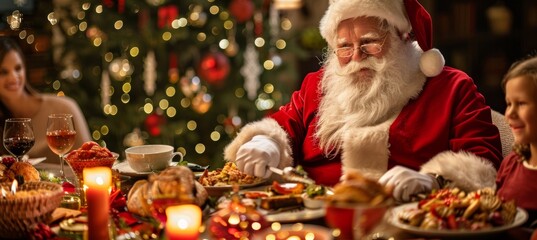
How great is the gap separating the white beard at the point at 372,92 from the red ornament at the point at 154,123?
2396 mm

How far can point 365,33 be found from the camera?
269cm

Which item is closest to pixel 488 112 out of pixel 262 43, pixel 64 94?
pixel 262 43

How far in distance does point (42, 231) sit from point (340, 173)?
124 centimetres

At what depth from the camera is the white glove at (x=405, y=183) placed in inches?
78.0

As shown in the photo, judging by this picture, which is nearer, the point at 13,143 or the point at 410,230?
the point at 410,230

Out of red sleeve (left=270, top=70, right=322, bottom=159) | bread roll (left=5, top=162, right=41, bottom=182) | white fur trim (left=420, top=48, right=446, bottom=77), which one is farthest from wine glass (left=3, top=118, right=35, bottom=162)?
white fur trim (left=420, top=48, right=446, bottom=77)

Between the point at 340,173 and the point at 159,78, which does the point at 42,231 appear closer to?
the point at 340,173

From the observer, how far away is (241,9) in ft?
16.3

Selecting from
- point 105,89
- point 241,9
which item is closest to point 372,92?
point 241,9

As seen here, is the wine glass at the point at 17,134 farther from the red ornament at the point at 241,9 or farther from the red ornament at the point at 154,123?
the red ornament at the point at 241,9

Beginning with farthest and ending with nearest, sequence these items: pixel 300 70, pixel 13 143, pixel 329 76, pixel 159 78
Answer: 1. pixel 300 70
2. pixel 159 78
3. pixel 329 76
4. pixel 13 143

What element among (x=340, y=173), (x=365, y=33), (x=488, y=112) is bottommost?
(x=340, y=173)

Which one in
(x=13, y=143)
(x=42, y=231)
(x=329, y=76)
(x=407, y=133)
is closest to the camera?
(x=42, y=231)

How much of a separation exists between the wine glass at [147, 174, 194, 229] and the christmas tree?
3.23 meters
